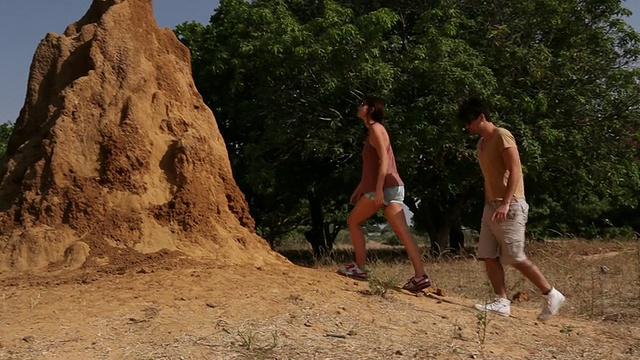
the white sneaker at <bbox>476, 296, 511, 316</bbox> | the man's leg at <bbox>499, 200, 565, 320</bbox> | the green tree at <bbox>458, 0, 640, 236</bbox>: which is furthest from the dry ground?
the green tree at <bbox>458, 0, 640, 236</bbox>

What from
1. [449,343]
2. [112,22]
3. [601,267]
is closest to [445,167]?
[601,267]

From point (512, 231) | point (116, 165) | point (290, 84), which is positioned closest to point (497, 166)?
point (512, 231)

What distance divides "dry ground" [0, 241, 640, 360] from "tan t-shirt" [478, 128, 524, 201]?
0.99m

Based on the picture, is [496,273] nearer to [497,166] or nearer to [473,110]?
[497,166]

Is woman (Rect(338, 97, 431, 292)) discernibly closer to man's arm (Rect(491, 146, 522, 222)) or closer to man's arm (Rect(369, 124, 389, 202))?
man's arm (Rect(369, 124, 389, 202))

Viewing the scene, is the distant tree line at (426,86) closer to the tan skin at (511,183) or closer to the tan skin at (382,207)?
the tan skin at (382,207)

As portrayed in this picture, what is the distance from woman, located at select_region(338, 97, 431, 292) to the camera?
19.1ft

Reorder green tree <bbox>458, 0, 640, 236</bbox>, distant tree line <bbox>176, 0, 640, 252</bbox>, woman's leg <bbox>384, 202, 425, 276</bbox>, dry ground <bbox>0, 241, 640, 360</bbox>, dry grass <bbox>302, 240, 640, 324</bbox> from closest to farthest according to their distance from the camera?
dry ground <bbox>0, 241, 640, 360</bbox> < woman's leg <bbox>384, 202, 425, 276</bbox> < dry grass <bbox>302, 240, 640, 324</bbox> < distant tree line <bbox>176, 0, 640, 252</bbox> < green tree <bbox>458, 0, 640, 236</bbox>

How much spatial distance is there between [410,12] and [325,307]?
11261 millimetres

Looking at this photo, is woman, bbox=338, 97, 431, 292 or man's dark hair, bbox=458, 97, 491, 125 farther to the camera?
woman, bbox=338, 97, 431, 292

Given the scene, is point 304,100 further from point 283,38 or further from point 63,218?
point 63,218

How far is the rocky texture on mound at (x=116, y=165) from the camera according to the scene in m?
5.80

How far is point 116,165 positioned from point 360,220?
218 cm

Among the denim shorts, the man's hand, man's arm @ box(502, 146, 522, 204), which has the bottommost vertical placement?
the man's hand
